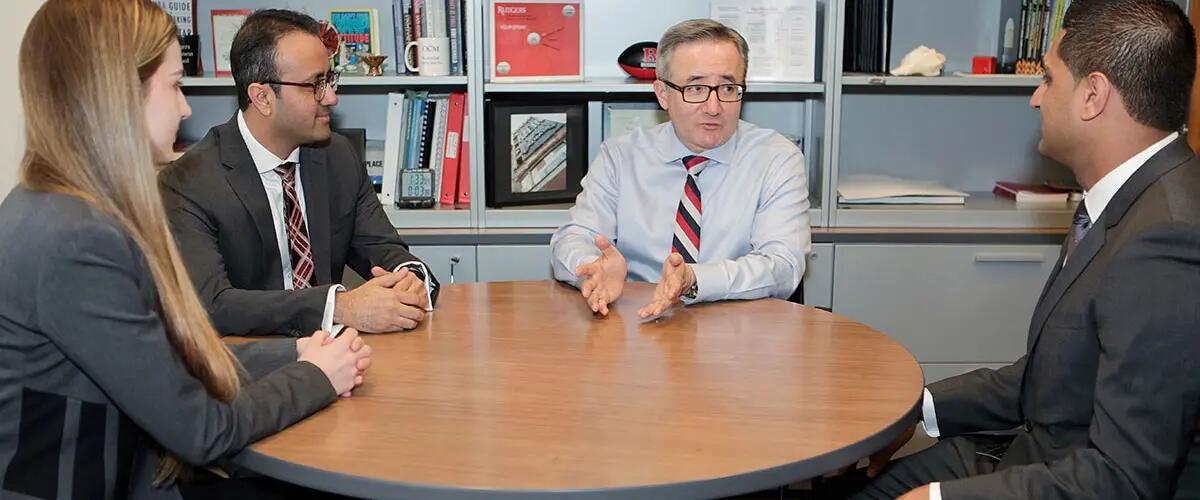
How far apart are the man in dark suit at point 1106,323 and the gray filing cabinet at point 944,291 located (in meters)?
1.37

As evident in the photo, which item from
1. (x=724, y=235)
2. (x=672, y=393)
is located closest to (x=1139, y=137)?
(x=672, y=393)

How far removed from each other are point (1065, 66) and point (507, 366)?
1050mm

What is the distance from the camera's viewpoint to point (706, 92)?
259 centimetres

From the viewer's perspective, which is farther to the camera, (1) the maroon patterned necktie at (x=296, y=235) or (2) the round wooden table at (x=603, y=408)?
(1) the maroon patterned necktie at (x=296, y=235)

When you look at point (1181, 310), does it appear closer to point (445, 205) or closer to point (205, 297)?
point (205, 297)

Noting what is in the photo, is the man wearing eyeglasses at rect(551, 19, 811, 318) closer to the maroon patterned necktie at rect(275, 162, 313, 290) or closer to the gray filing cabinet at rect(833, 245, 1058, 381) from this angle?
the maroon patterned necktie at rect(275, 162, 313, 290)

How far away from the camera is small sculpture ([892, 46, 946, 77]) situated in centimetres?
347

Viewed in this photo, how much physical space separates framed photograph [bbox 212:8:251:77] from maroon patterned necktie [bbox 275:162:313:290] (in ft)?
3.75

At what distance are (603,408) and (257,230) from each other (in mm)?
1087

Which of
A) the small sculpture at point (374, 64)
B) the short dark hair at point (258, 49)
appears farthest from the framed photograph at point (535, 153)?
the short dark hair at point (258, 49)

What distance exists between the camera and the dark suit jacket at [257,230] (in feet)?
6.77

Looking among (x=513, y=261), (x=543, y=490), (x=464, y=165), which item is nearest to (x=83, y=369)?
(x=543, y=490)

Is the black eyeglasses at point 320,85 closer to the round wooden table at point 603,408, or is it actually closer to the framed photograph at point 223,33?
the round wooden table at point 603,408

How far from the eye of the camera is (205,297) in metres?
2.12
